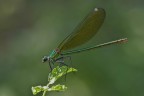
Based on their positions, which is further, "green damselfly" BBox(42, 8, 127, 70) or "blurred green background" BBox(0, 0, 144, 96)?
"blurred green background" BBox(0, 0, 144, 96)

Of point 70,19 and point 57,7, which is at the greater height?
point 57,7

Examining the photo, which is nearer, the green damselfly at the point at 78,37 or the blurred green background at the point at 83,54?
the green damselfly at the point at 78,37

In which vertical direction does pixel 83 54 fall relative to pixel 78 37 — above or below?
above

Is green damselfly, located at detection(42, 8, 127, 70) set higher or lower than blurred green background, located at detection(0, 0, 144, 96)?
lower

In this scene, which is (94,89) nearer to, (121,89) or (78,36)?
(121,89)

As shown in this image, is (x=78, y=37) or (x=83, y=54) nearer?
(x=78, y=37)

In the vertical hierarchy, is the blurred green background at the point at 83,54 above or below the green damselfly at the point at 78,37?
above

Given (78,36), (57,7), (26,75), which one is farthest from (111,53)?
(78,36)

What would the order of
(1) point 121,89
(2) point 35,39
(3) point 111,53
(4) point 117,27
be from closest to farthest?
(1) point 121,89 → (3) point 111,53 → (4) point 117,27 → (2) point 35,39
